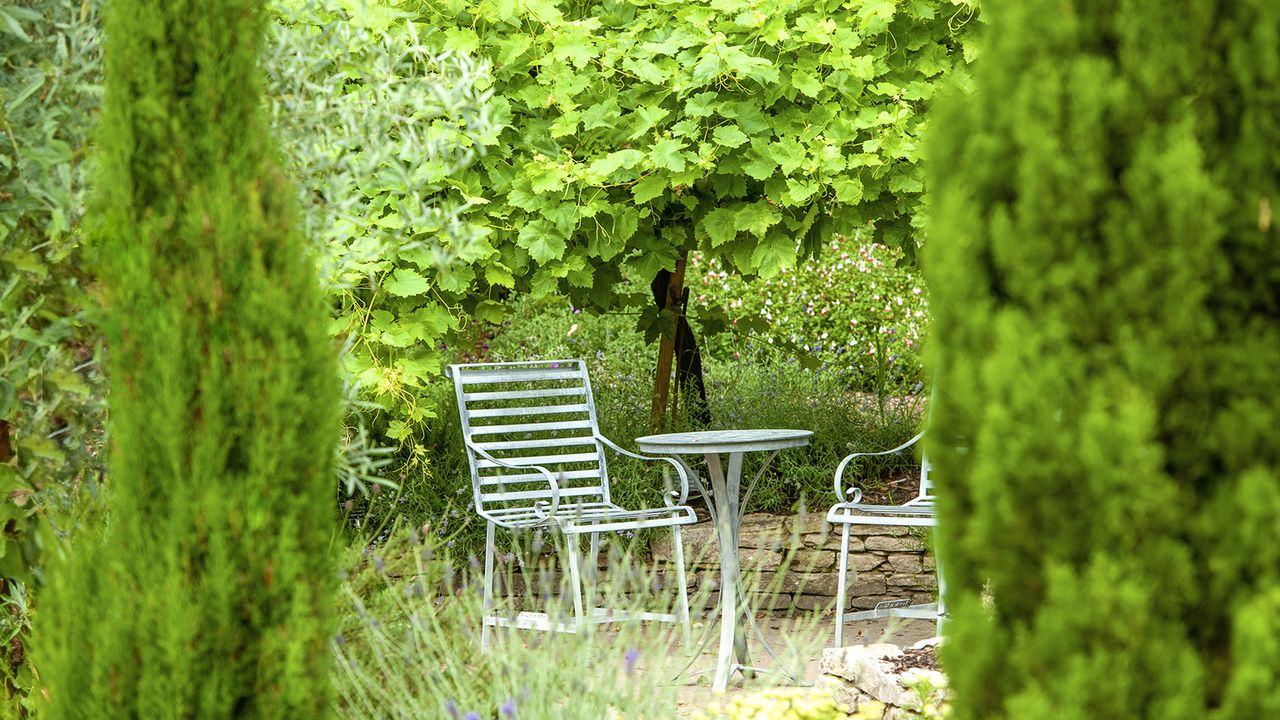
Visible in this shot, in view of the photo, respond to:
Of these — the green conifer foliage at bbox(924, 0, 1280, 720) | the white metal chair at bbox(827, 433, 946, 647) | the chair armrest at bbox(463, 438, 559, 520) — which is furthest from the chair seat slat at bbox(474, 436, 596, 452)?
the green conifer foliage at bbox(924, 0, 1280, 720)

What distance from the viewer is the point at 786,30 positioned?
4953 millimetres

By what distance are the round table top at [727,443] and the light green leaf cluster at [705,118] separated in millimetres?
843

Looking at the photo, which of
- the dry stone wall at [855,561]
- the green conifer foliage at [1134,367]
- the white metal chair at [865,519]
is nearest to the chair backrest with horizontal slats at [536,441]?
the dry stone wall at [855,561]

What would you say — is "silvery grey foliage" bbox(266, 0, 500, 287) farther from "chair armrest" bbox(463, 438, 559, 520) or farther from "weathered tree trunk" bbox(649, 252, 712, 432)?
"weathered tree trunk" bbox(649, 252, 712, 432)

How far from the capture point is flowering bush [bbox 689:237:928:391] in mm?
9062

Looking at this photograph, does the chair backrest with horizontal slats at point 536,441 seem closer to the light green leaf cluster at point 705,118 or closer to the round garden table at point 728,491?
the light green leaf cluster at point 705,118

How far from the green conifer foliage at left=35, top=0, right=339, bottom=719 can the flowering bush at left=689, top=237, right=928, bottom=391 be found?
675 cm

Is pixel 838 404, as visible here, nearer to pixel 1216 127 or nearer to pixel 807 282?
pixel 807 282

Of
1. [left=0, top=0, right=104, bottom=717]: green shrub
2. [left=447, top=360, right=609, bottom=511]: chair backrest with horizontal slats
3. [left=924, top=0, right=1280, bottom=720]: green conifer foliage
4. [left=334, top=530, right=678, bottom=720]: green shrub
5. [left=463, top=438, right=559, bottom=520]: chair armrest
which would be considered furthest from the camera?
[left=447, top=360, right=609, bottom=511]: chair backrest with horizontal slats

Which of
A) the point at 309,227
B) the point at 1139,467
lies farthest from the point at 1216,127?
the point at 309,227

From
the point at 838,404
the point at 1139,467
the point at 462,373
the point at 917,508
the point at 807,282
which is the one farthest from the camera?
the point at 807,282

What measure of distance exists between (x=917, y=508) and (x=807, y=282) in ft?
17.2

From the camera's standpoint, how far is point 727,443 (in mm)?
4520

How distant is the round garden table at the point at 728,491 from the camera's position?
14.6 ft
